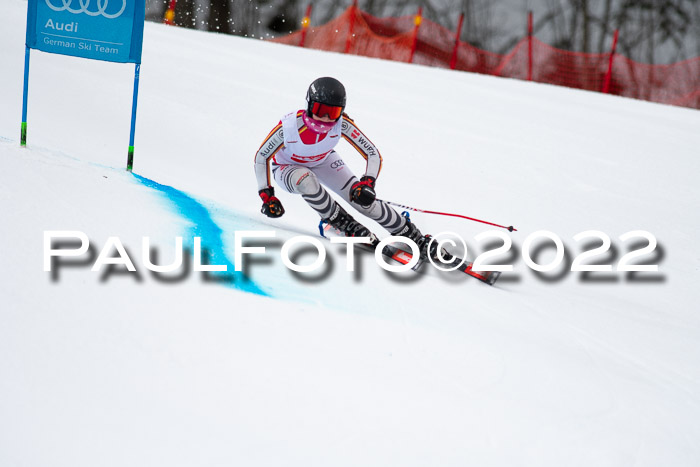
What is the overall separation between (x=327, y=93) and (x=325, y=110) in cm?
11

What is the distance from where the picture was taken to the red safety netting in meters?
11.1

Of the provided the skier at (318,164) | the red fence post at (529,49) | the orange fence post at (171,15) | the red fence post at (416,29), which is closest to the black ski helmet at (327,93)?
the skier at (318,164)

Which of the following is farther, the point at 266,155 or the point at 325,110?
the point at 266,155

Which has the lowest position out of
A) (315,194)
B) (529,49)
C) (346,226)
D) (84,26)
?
(346,226)

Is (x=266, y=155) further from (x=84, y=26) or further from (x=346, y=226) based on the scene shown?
(x=84, y=26)

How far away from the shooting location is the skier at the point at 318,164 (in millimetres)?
3852

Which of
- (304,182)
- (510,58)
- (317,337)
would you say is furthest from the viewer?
(510,58)

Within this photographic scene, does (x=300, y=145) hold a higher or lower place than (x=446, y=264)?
higher

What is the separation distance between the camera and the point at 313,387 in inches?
81.7

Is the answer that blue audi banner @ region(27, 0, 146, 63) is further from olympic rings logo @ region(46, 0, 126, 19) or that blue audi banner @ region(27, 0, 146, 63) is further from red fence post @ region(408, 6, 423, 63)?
red fence post @ region(408, 6, 423, 63)

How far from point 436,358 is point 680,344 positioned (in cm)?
186

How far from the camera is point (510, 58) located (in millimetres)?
12031

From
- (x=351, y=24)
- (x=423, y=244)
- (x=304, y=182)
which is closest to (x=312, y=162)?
(x=304, y=182)

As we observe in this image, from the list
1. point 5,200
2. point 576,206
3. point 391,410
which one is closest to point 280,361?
point 391,410
